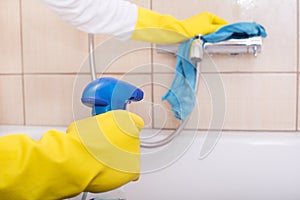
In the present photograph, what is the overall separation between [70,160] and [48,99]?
0.64m

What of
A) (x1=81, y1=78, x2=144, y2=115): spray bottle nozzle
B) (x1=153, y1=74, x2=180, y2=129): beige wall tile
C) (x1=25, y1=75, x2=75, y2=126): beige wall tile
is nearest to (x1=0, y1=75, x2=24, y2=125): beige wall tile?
(x1=25, y1=75, x2=75, y2=126): beige wall tile

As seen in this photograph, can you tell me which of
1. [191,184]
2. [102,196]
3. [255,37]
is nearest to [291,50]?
[255,37]

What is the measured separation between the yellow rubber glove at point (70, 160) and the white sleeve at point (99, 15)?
0.27 m

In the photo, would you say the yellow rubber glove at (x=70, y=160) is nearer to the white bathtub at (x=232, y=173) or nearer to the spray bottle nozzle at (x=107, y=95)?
the spray bottle nozzle at (x=107, y=95)

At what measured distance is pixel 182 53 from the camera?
0.88 m

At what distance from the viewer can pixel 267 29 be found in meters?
0.97

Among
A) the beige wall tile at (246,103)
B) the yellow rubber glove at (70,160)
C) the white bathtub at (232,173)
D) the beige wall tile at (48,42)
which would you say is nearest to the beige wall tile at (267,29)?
the beige wall tile at (246,103)

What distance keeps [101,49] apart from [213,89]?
33cm

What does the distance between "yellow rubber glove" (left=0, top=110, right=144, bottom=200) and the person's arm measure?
28 centimetres

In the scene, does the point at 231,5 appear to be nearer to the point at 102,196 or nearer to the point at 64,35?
the point at 64,35

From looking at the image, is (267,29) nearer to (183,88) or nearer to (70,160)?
(183,88)

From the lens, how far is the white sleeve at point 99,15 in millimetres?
732

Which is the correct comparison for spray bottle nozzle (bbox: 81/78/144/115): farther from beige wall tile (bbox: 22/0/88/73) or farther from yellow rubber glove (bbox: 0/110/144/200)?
beige wall tile (bbox: 22/0/88/73)

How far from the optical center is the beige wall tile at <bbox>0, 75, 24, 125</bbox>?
1.12 m
